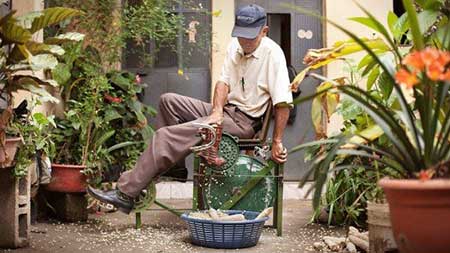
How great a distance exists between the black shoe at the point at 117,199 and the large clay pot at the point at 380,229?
1.54m

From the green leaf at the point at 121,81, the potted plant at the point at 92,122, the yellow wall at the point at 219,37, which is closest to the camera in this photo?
the potted plant at the point at 92,122

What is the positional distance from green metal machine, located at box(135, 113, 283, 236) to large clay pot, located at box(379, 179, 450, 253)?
2131 mm

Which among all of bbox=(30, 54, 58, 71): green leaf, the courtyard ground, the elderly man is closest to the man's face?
the elderly man

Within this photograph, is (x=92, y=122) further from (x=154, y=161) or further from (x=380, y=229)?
(x=380, y=229)

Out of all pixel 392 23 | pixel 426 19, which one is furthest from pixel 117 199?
pixel 426 19

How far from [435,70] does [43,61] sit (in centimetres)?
204

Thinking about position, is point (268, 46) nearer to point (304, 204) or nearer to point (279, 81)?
point (279, 81)

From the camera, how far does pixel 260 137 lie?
4289 mm

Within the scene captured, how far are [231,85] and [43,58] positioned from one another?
133 centimetres

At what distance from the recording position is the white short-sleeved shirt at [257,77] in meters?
4.10

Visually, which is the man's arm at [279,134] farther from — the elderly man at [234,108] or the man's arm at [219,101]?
the man's arm at [219,101]

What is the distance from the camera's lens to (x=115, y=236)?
3.94 metres

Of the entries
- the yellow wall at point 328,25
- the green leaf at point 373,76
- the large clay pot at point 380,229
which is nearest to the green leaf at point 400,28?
the green leaf at point 373,76

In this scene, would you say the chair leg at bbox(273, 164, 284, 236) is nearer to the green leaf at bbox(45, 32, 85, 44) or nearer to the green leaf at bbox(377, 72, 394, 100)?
the green leaf at bbox(377, 72, 394, 100)
